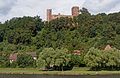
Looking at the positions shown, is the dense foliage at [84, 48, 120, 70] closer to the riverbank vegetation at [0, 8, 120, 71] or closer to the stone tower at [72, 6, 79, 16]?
the riverbank vegetation at [0, 8, 120, 71]

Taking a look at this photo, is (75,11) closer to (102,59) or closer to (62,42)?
(62,42)

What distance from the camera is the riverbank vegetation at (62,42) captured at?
103m

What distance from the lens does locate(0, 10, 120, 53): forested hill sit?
470 feet

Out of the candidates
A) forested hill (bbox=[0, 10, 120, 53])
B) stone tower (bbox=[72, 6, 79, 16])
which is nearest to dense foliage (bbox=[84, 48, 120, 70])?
forested hill (bbox=[0, 10, 120, 53])

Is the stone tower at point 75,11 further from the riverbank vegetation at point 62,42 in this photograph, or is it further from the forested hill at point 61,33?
the forested hill at point 61,33

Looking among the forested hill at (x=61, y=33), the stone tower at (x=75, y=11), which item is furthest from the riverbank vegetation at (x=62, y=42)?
the stone tower at (x=75, y=11)

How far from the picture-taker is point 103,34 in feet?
494

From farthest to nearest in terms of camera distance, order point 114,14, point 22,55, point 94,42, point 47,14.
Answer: point 47,14, point 114,14, point 94,42, point 22,55

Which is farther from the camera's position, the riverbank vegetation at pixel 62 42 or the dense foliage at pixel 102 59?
the riverbank vegetation at pixel 62 42

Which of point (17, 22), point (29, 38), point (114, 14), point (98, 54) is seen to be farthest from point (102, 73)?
point (17, 22)

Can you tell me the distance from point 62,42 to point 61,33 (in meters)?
13.0

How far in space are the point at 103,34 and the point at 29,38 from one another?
108ft

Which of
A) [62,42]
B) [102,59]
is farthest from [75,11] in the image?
[102,59]

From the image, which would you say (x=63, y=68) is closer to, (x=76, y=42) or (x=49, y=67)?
(x=49, y=67)
